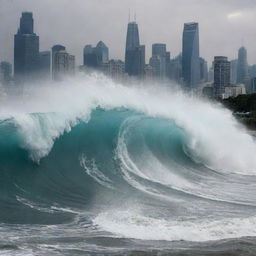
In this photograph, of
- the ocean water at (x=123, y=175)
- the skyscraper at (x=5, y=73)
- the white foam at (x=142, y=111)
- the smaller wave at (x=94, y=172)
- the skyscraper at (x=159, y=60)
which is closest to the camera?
the ocean water at (x=123, y=175)

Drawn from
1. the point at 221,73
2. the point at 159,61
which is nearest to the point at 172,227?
the point at 159,61

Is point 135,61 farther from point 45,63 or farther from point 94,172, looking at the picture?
point 94,172

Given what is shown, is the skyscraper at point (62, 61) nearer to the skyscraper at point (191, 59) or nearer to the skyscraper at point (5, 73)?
the skyscraper at point (5, 73)

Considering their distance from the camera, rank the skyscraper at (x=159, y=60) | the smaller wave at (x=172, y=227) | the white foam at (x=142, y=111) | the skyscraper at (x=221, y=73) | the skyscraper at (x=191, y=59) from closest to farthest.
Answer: the smaller wave at (x=172, y=227) → the white foam at (x=142, y=111) → the skyscraper at (x=159, y=60) → the skyscraper at (x=221, y=73) → the skyscraper at (x=191, y=59)

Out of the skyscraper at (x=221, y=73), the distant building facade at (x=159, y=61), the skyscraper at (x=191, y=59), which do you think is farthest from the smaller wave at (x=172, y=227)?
the skyscraper at (x=221, y=73)

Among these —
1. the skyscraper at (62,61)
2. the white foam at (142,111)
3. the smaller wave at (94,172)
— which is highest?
the skyscraper at (62,61)

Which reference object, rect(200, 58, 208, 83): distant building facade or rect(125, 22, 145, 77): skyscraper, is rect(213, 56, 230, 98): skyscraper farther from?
rect(125, 22, 145, 77): skyscraper

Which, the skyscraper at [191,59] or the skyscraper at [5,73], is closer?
the skyscraper at [5,73]
